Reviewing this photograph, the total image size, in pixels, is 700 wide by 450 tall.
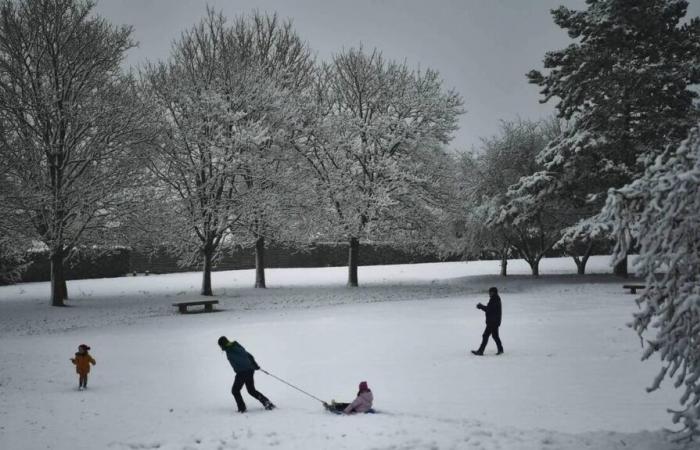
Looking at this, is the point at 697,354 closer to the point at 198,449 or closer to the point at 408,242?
the point at 198,449

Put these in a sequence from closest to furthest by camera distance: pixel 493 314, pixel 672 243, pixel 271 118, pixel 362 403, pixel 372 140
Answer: pixel 672 243 → pixel 362 403 → pixel 493 314 → pixel 271 118 → pixel 372 140

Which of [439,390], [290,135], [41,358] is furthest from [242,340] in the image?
[290,135]

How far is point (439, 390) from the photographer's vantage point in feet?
35.6

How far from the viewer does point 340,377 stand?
1230 cm

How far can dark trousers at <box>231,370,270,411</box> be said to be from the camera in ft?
33.1

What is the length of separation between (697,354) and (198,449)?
5.70 metres

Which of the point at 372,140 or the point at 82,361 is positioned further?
the point at 372,140

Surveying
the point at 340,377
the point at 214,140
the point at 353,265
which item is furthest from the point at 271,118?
the point at 340,377

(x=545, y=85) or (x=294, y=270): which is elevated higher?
(x=545, y=85)

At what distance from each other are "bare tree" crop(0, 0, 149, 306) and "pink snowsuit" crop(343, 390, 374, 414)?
702 inches

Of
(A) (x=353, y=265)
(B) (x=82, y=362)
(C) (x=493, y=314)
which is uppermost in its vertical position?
(A) (x=353, y=265)

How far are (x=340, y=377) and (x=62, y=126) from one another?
60.9 feet

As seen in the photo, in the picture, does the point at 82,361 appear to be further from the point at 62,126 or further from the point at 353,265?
the point at 353,265

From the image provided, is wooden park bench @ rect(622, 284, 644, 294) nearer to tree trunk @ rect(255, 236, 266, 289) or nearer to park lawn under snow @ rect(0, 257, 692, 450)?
park lawn under snow @ rect(0, 257, 692, 450)
